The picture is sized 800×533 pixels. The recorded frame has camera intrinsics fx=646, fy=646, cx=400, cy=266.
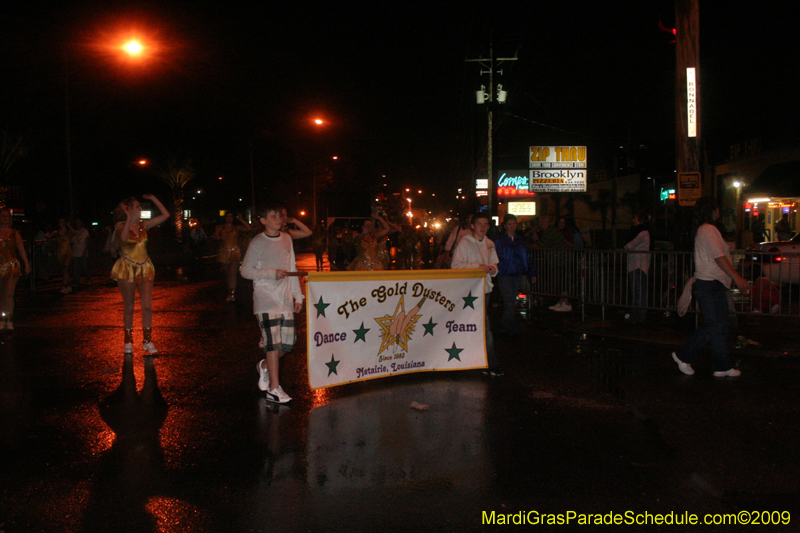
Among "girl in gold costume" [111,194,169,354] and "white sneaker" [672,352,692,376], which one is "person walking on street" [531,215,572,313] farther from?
"girl in gold costume" [111,194,169,354]

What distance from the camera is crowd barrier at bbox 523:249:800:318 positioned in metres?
9.20

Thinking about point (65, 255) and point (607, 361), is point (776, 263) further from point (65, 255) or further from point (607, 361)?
point (65, 255)

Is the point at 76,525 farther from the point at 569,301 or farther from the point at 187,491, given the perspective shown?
the point at 569,301

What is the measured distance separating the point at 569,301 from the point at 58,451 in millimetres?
10277

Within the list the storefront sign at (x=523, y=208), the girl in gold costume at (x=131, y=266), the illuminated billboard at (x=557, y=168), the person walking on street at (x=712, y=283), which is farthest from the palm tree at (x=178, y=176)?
the person walking on street at (x=712, y=283)

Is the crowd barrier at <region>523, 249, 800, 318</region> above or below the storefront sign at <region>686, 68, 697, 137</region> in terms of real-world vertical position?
below

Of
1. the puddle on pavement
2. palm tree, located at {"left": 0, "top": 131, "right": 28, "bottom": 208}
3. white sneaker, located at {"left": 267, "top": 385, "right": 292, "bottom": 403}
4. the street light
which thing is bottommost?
the puddle on pavement

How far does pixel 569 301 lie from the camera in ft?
42.8

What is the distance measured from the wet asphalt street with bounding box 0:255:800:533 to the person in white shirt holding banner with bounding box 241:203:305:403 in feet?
1.68

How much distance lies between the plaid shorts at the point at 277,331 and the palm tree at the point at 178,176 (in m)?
37.2

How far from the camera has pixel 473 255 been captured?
7223mm

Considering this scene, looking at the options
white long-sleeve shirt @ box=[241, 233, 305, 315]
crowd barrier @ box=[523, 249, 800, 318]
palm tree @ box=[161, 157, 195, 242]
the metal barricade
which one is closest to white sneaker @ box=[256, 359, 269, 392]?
white long-sleeve shirt @ box=[241, 233, 305, 315]

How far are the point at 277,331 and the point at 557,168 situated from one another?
109ft

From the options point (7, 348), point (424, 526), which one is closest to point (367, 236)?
point (7, 348)
